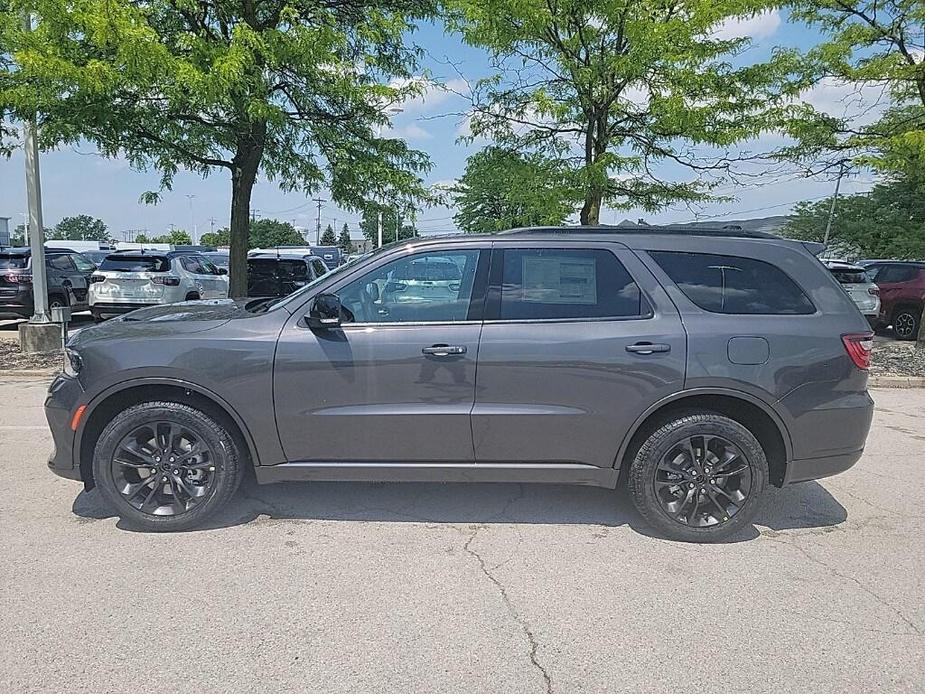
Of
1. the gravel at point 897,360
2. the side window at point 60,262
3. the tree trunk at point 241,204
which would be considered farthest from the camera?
the side window at point 60,262

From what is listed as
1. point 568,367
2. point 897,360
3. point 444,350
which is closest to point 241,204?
point 444,350

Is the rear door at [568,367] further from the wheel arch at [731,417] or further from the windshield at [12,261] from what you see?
the windshield at [12,261]

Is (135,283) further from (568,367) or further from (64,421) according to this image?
(568,367)

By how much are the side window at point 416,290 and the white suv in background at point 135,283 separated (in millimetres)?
9613

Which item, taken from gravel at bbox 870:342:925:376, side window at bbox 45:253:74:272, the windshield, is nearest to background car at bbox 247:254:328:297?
side window at bbox 45:253:74:272

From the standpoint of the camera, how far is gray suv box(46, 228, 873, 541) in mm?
Result: 3902

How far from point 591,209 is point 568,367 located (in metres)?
7.94

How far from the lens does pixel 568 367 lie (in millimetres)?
3898

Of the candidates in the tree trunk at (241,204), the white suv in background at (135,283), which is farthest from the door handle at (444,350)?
the white suv in background at (135,283)

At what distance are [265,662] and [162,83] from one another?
7.82 m

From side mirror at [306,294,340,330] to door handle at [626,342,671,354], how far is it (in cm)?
169

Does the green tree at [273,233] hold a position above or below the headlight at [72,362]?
above

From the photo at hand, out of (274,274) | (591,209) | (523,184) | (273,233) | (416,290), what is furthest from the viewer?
(273,233)

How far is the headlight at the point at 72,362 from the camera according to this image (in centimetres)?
397
